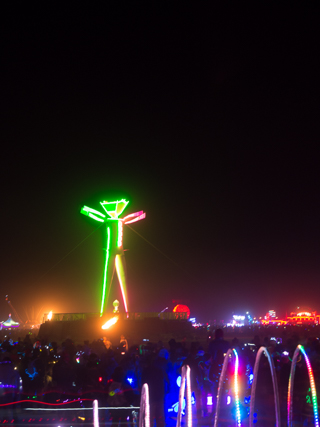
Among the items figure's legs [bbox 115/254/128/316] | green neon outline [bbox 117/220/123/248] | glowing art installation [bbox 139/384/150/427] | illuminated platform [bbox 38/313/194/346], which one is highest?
green neon outline [bbox 117/220/123/248]

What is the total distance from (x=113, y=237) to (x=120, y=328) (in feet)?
35.0

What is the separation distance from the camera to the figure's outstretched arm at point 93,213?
45.6 meters

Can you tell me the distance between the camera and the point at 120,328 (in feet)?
122

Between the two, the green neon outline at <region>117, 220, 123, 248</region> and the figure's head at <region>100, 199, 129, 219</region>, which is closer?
the green neon outline at <region>117, 220, 123, 248</region>

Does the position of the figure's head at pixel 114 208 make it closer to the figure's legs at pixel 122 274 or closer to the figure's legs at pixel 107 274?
the figure's legs at pixel 107 274

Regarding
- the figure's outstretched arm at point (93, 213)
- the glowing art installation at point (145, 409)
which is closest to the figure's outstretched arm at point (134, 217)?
the figure's outstretched arm at point (93, 213)

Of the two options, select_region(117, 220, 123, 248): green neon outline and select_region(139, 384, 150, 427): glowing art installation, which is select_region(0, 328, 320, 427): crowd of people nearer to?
select_region(139, 384, 150, 427): glowing art installation

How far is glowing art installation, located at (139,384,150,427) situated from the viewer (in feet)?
26.5

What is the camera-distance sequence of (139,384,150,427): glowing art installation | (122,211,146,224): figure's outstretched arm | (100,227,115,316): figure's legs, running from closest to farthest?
1. (139,384,150,427): glowing art installation
2. (100,227,115,316): figure's legs
3. (122,211,146,224): figure's outstretched arm

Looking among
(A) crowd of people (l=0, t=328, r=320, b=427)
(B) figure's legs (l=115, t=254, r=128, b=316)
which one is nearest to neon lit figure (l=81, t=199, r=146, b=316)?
(B) figure's legs (l=115, t=254, r=128, b=316)

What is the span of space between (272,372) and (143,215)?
3825 centimetres

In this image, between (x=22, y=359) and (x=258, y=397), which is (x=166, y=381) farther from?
(x=22, y=359)

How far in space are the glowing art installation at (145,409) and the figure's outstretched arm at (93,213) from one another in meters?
38.1

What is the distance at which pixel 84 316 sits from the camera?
135ft
